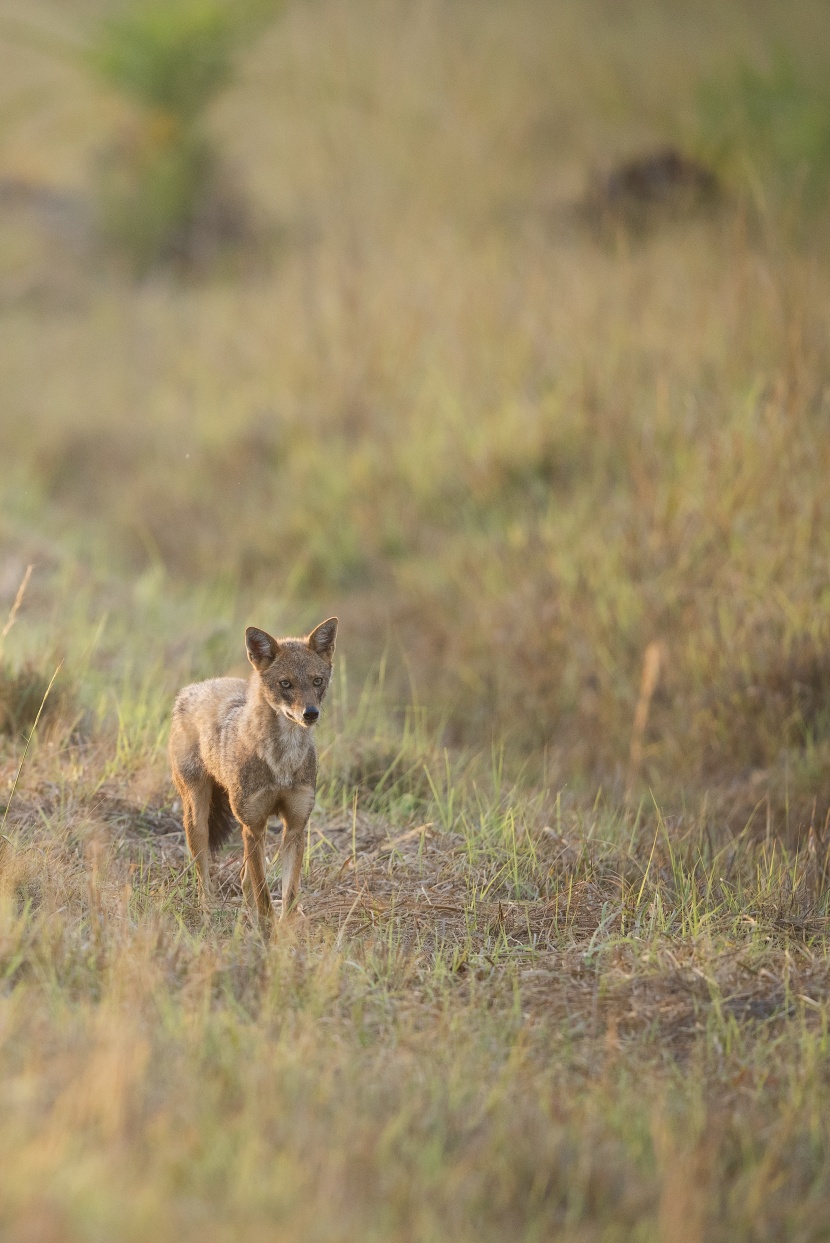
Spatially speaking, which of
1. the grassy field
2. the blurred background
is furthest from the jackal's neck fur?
the blurred background

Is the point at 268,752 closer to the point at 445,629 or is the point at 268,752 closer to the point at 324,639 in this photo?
the point at 324,639

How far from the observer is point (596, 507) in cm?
762

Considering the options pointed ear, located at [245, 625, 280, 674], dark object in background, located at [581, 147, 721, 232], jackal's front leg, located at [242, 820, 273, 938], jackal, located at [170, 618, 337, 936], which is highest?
dark object in background, located at [581, 147, 721, 232]

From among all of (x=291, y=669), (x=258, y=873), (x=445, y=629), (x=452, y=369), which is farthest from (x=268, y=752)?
(x=452, y=369)

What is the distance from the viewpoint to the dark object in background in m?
10.7

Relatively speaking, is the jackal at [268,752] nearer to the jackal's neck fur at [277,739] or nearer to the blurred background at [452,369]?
the jackal's neck fur at [277,739]

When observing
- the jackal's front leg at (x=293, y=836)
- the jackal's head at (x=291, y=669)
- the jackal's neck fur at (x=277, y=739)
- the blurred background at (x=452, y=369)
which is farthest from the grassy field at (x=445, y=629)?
the jackal's head at (x=291, y=669)

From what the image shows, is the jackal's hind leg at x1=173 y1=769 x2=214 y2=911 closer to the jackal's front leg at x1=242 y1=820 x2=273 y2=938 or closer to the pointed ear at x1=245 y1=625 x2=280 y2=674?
the jackal's front leg at x1=242 y1=820 x2=273 y2=938

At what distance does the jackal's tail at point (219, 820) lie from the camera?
402 cm

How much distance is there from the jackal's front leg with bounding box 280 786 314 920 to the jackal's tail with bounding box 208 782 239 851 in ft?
1.11

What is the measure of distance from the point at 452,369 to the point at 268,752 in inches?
234

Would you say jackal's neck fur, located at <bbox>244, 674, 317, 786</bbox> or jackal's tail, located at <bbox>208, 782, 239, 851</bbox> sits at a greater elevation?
jackal's neck fur, located at <bbox>244, 674, 317, 786</bbox>

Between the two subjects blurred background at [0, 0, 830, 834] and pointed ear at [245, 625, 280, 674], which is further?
blurred background at [0, 0, 830, 834]

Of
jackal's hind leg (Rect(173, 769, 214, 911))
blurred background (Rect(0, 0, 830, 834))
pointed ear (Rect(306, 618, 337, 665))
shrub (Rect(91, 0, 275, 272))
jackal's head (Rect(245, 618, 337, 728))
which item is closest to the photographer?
jackal's head (Rect(245, 618, 337, 728))
